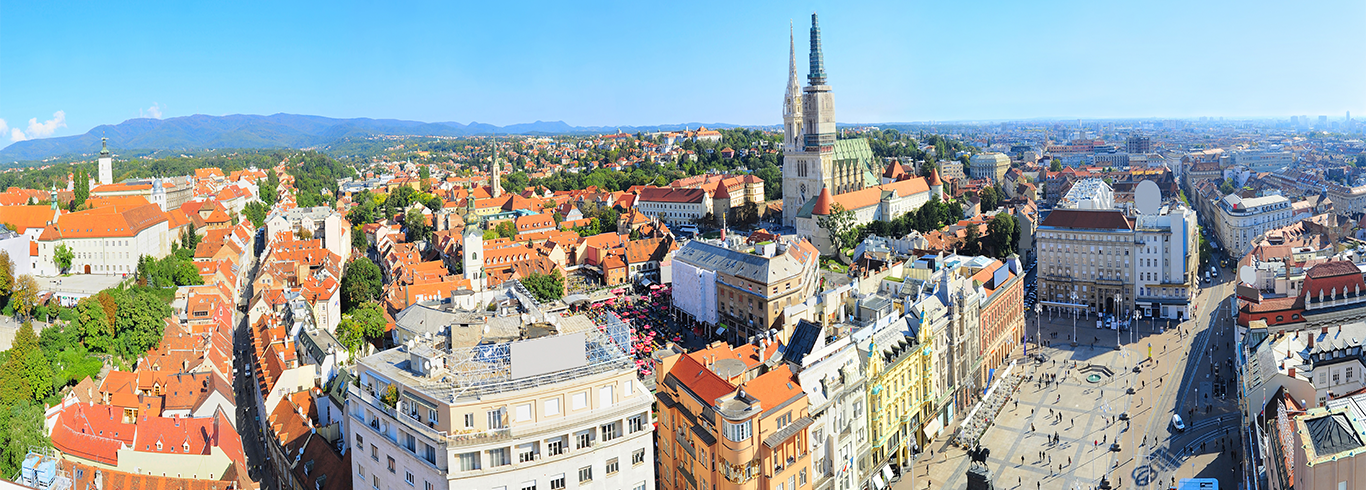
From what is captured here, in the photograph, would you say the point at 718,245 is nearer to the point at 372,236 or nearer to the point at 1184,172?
the point at 372,236

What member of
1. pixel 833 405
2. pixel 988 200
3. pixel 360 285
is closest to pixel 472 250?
pixel 360 285

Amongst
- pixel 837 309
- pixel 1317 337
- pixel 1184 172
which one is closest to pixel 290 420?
pixel 837 309

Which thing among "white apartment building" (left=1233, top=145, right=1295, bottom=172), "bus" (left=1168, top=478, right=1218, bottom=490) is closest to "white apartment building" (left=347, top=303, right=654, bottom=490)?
"bus" (left=1168, top=478, right=1218, bottom=490)

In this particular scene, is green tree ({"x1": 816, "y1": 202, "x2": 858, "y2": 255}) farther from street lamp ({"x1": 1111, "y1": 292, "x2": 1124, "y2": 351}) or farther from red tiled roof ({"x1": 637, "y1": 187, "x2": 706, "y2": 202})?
street lamp ({"x1": 1111, "y1": 292, "x2": 1124, "y2": 351})

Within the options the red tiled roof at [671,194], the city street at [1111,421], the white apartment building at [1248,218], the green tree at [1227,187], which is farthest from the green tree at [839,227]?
the green tree at [1227,187]

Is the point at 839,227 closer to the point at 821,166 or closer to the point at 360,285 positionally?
the point at 821,166

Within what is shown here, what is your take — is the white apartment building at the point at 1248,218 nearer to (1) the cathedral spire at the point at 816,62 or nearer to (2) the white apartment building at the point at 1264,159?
(1) the cathedral spire at the point at 816,62

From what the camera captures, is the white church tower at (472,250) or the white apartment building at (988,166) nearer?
the white church tower at (472,250)
